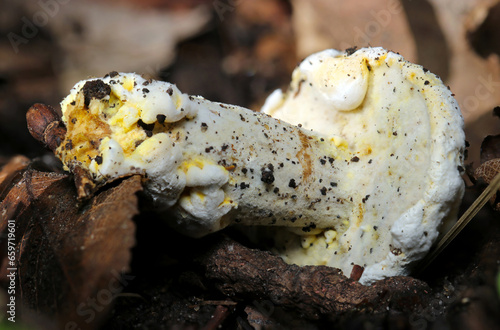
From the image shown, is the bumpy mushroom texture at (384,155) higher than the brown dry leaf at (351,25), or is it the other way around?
the brown dry leaf at (351,25)

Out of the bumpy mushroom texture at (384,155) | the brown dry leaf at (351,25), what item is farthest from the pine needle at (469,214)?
the brown dry leaf at (351,25)

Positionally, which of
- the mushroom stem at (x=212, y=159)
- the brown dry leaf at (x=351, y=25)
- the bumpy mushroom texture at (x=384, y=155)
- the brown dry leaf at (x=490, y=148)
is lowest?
the mushroom stem at (x=212, y=159)

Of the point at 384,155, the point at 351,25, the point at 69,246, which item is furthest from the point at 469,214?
the point at 351,25

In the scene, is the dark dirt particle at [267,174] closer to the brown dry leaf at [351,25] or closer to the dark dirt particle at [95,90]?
the dark dirt particle at [95,90]

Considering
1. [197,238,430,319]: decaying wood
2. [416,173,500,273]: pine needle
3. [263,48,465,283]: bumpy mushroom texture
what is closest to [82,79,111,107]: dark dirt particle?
[197,238,430,319]: decaying wood

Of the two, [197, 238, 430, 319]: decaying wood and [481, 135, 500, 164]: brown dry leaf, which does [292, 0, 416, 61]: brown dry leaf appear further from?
[197, 238, 430, 319]: decaying wood

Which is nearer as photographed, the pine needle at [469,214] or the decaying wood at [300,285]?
the decaying wood at [300,285]

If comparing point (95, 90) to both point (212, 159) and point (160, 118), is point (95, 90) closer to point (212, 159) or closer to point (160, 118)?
point (160, 118)
